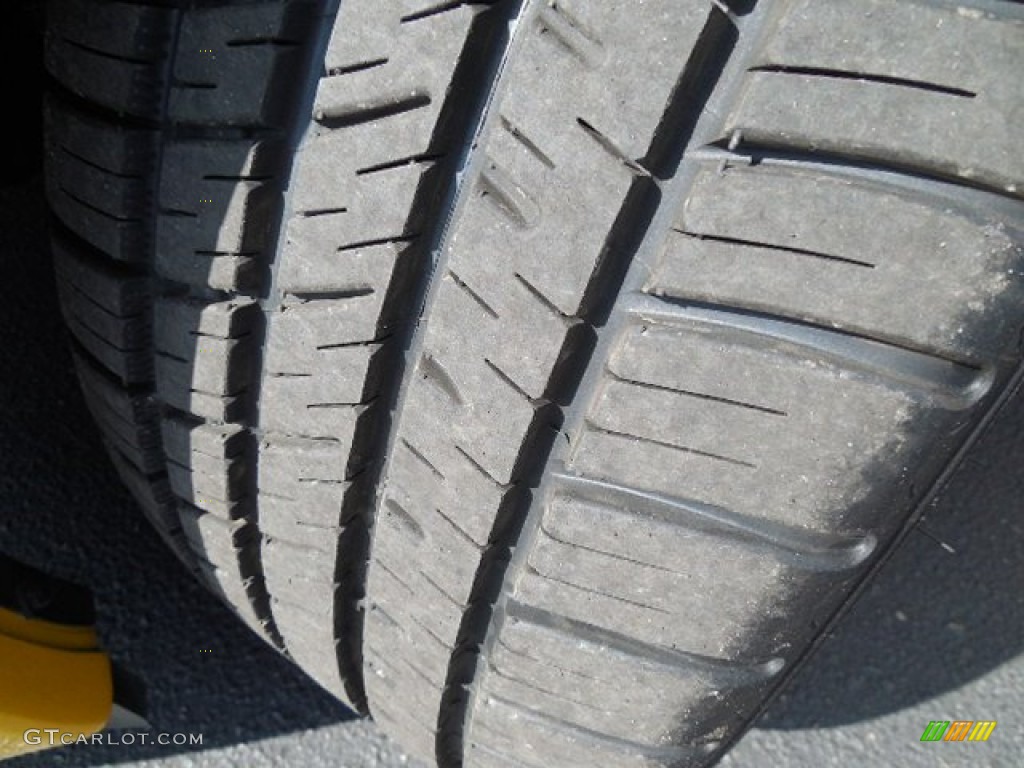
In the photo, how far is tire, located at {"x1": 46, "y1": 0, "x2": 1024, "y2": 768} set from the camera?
48 centimetres

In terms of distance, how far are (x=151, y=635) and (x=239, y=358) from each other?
1.29ft

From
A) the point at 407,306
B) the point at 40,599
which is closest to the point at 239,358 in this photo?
the point at 407,306

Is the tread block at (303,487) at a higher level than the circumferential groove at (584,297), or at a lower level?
lower

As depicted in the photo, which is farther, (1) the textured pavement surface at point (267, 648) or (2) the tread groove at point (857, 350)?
(1) the textured pavement surface at point (267, 648)

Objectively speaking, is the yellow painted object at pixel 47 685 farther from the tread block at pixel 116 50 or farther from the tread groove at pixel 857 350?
the tread groove at pixel 857 350

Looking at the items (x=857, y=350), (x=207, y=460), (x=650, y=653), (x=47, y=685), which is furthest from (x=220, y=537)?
(x=857, y=350)

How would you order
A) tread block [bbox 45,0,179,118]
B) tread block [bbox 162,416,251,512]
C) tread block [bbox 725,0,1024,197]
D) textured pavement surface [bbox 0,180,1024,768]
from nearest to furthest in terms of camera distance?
tread block [bbox 725,0,1024,197] → tread block [bbox 45,0,179,118] → tread block [bbox 162,416,251,512] → textured pavement surface [bbox 0,180,1024,768]

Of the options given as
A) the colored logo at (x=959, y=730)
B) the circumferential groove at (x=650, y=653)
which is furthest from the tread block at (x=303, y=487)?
the colored logo at (x=959, y=730)

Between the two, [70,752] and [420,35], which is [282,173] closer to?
[420,35]

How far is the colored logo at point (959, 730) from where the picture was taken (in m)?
0.96

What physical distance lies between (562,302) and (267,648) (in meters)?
0.55

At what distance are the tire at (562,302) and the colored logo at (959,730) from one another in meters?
0.32

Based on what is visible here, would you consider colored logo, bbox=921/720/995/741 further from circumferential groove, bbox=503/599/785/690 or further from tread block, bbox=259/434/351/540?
tread block, bbox=259/434/351/540

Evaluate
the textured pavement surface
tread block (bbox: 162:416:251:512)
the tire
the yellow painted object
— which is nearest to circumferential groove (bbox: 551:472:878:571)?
the tire
